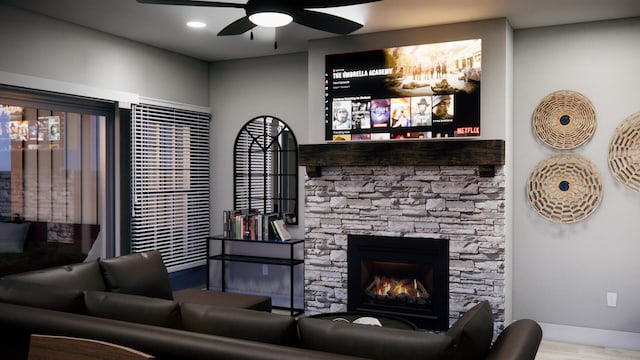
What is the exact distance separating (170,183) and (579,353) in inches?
160

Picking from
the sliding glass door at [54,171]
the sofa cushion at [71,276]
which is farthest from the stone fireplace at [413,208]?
the sofa cushion at [71,276]

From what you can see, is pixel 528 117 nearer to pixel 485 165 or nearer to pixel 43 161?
pixel 485 165

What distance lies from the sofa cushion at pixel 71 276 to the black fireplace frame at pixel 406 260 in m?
2.22

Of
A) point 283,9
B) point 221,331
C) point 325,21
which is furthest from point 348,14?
point 221,331

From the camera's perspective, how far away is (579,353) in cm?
431

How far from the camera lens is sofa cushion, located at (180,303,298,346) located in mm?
2164

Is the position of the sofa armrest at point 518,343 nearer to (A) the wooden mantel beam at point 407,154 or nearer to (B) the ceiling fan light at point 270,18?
(B) the ceiling fan light at point 270,18

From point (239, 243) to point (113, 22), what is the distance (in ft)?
8.58

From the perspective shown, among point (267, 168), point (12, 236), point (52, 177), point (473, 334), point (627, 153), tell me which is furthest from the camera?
point (267, 168)

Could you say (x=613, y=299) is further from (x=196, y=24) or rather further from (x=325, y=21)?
(x=196, y=24)

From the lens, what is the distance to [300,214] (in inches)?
227

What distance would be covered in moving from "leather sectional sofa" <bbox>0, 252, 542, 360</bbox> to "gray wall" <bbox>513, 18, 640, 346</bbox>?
8.46 ft

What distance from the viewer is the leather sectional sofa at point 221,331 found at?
197 centimetres

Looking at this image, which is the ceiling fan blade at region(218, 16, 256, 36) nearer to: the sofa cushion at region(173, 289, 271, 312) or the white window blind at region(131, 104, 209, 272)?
the sofa cushion at region(173, 289, 271, 312)
